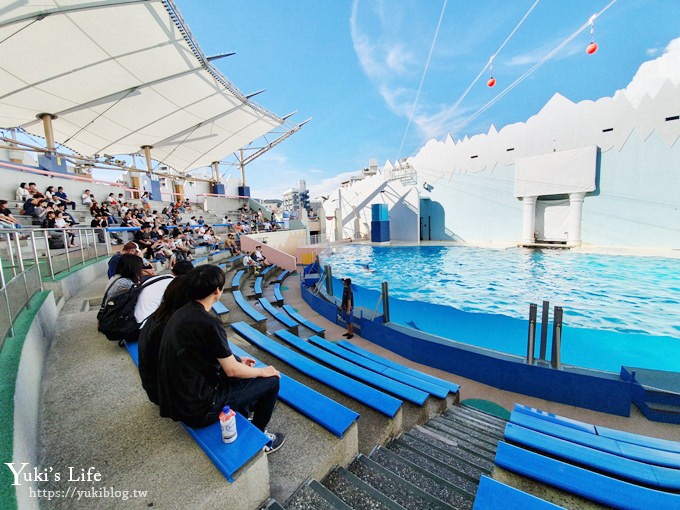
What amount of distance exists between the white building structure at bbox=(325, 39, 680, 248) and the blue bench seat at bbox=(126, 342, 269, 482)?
21464 millimetres

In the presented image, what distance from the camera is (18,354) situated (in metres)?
2.20

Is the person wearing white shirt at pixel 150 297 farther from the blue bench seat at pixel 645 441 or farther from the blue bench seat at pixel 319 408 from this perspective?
the blue bench seat at pixel 645 441

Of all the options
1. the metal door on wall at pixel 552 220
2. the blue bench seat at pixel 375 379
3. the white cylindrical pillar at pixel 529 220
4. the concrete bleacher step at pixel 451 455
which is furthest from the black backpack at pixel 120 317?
the metal door on wall at pixel 552 220

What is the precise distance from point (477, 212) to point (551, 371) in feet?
63.0

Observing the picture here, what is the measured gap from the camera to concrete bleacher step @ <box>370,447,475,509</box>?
1847 millimetres

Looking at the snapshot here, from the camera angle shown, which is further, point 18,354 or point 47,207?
point 47,207

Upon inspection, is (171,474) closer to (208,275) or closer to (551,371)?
(208,275)

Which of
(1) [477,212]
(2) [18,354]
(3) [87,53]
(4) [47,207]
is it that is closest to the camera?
(2) [18,354]

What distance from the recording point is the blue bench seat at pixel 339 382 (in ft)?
8.52

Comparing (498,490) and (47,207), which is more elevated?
(47,207)

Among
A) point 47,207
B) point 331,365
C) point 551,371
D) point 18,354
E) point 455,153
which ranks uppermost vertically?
point 455,153

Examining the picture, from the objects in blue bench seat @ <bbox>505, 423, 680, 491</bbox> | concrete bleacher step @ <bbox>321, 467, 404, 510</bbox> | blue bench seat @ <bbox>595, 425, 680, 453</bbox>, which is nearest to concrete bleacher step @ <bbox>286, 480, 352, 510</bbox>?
concrete bleacher step @ <bbox>321, 467, 404, 510</bbox>

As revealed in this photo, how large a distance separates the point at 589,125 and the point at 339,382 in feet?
70.6

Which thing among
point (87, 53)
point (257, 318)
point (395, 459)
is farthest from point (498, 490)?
point (87, 53)
